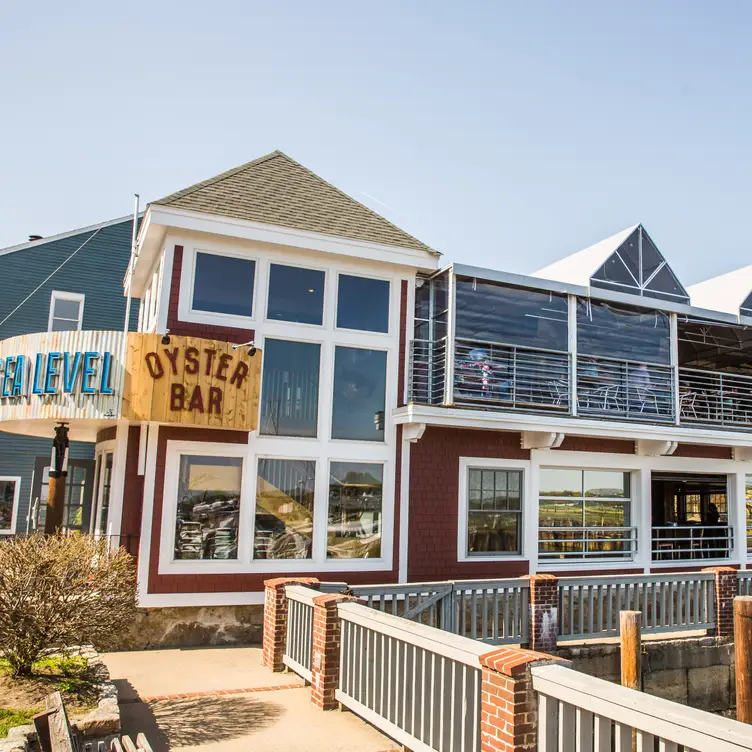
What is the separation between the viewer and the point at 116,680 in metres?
8.93

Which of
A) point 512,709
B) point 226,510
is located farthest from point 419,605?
point 512,709

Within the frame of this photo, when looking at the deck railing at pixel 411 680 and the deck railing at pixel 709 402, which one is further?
the deck railing at pixel 709 402

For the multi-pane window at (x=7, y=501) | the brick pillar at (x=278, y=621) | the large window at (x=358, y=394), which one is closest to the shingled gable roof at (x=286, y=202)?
the large window at (x=358, y=394)

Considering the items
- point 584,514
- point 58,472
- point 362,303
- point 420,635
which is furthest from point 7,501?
point 420,635

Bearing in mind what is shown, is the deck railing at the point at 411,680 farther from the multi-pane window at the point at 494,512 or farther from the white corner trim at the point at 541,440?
the white corner trim at the point at 541,440

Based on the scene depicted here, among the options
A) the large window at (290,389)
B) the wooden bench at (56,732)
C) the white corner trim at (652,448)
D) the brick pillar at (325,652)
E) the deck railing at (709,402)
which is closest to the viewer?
the wooden bench at (56,732)

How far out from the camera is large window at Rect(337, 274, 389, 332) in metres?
13.4

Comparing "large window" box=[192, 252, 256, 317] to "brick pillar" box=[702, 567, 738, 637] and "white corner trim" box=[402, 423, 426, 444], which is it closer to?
"white corner trim" box=[402, 423, 426, 444]

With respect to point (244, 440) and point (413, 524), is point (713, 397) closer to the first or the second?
point (413, 524)

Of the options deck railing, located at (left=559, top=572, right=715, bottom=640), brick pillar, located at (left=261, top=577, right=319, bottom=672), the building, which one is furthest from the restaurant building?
the building

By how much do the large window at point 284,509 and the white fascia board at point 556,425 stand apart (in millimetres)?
2009

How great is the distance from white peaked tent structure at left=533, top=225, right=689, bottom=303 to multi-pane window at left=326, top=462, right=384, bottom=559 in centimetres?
590

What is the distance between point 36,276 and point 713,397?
18225 mm

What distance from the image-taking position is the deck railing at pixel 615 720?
3859mm
